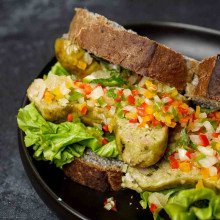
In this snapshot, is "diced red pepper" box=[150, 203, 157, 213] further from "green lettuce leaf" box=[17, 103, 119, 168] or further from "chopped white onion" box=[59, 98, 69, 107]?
"chopped white onion" box=[59, 98, 69, 107]

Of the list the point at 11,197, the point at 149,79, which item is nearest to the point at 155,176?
the point at 149,79

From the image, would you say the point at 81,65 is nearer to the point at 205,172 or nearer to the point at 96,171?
the point at 96,171

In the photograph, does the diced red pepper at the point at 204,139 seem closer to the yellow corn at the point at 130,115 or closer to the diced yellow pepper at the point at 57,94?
the yellow corn at the point at 130,115

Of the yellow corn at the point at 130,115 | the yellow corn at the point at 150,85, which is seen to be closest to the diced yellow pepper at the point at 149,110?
the yellow corn at the point at 130,115

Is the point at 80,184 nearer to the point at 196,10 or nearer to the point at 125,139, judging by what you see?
the point at 125,139

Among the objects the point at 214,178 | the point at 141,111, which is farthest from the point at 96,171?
the point at 214,178

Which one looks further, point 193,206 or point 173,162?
point 173,162
